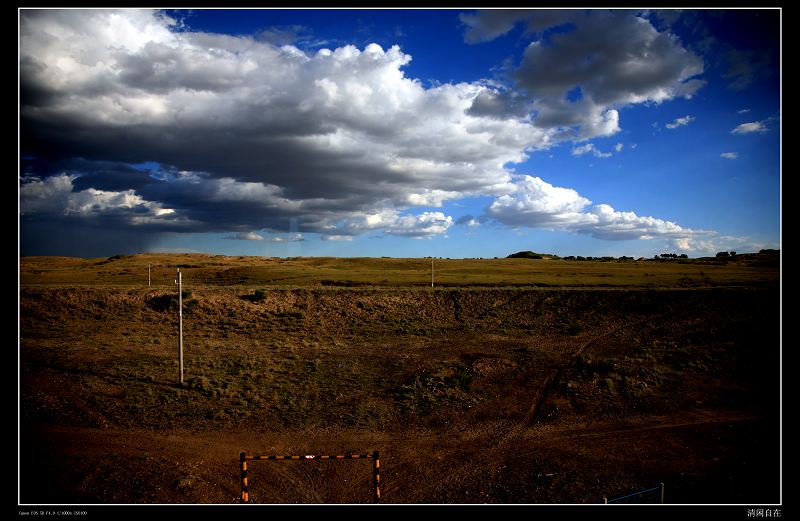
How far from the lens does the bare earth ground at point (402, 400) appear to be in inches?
499

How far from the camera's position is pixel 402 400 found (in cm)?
1997

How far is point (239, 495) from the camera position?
12.0 m

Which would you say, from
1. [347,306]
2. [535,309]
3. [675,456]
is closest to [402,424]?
[675,456]

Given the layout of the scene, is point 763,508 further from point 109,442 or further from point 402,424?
point 109,442

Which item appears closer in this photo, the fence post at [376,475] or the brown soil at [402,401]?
the fence post at [376,475]

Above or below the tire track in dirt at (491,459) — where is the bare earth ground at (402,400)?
above

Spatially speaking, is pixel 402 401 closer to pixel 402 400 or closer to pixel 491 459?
pixel 402 400

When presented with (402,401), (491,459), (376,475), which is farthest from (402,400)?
(376,475)

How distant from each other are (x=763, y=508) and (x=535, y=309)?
2914 cm

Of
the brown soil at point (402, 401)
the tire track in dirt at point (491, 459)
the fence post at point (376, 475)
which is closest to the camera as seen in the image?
the fence post at point (376, 475)

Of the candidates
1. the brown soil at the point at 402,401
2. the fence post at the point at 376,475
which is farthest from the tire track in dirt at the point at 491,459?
the fence post at the point at 376,475

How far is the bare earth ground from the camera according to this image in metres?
12.7

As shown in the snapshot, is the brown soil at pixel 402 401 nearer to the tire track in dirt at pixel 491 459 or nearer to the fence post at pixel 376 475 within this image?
the tire track in dirt at pixel 491 459

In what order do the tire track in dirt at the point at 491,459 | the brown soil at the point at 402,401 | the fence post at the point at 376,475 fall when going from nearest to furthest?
the fence post at the point at 376,475, the brown soil at the point at 402,401, the tire track in dirt at the point at 491,459
